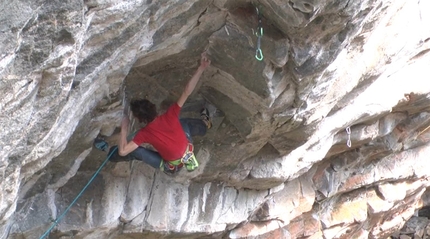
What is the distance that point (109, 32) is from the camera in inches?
152

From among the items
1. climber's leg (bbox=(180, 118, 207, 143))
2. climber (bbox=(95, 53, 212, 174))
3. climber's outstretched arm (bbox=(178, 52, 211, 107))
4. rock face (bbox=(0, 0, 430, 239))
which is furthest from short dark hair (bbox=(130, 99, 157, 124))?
climber's outstretched arm (bbox=(178, 52, 211, 107))

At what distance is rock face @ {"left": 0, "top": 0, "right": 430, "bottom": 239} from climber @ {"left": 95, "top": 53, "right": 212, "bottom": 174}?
0.56 feet

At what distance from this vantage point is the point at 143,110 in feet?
18.8

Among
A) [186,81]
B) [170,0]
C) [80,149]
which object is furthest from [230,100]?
[170,0]

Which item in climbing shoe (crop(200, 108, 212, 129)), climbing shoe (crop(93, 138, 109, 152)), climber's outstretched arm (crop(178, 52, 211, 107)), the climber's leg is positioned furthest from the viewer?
climbing shoe (crop(200, 108, 212, 129))

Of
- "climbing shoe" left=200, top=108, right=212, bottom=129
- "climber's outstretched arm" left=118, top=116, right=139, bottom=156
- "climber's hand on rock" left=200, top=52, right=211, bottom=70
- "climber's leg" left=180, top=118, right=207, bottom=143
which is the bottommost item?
"climber's outstretched arm" left=118, top=116, right=139, bottom=156

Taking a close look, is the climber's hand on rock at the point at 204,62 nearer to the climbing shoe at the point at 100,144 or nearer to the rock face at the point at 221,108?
the rock face at the point at 221,108

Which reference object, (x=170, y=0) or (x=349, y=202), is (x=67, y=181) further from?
(x=349, y=202)

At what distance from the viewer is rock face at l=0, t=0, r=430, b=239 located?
3.56 m

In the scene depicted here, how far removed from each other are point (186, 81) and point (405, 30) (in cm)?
275

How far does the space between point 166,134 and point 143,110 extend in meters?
0.42

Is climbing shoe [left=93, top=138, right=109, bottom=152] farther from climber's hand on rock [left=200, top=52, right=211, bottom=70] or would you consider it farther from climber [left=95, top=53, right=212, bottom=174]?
climber's hand on rock [left=200, top=52, right=211, bottom=70]

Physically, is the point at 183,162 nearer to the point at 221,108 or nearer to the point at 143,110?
the point at 143,110

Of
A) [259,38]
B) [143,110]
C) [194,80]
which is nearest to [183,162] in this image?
[143,110]
